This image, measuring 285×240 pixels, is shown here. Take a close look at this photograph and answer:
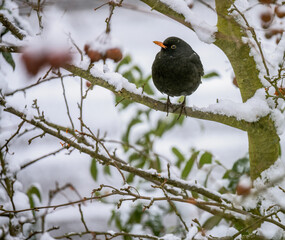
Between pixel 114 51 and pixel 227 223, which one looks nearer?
pixel 114 51

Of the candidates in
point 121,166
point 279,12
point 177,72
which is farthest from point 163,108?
point 279,12

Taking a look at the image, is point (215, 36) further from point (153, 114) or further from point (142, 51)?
point (142, 51)

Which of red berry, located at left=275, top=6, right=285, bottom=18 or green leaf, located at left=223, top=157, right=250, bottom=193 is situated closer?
red berry, located at left=275, top=6, right=285, bottom=18

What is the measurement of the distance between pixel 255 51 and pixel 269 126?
0.99 ft

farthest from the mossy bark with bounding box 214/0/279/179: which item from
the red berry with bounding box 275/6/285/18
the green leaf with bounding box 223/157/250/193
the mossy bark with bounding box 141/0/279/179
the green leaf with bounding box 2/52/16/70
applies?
the green leaf with bounding box 2/52/16/70

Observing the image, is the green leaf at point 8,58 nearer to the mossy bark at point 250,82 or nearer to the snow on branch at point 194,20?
the snow on branch at point 194,20

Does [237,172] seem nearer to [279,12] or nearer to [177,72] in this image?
[177,72]

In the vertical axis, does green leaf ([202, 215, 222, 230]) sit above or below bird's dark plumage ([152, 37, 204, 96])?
below

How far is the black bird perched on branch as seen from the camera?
77.2 inches

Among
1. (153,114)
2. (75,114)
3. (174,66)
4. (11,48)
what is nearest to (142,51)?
(75,114)

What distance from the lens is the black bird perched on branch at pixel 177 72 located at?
196 centimetres

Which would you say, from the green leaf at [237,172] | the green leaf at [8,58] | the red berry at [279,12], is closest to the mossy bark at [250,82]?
the red berry at [279,12]

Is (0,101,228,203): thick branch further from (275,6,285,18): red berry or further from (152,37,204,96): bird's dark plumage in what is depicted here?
(275,6,285,18): red berry

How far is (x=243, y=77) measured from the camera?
1.57 m
